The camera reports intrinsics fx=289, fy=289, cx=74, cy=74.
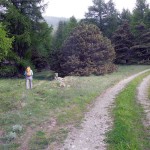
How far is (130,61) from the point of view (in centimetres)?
5353

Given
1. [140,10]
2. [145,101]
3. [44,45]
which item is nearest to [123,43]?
[140,10]

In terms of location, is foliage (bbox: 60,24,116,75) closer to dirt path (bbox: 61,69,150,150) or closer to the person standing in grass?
the person standing in grass

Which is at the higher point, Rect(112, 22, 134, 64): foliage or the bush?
Rect(112, 22, 134, 64): foliage

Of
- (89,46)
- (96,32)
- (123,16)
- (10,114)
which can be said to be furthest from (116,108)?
(123,16)

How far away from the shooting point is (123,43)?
53.7 meters

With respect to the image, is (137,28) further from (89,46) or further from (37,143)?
(37,143)

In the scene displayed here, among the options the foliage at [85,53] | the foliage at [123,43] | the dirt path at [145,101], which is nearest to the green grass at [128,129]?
the dirt path at [145,101]

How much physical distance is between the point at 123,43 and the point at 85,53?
1825 centimetres

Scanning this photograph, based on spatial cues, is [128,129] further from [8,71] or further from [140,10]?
[140,10]

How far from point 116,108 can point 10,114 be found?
5.91 meters

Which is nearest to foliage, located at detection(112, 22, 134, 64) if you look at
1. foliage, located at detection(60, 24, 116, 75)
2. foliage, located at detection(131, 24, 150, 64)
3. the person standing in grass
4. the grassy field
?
foliage, located at detection(131, 24, 150, 64)

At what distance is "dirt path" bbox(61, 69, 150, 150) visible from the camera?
1056cm

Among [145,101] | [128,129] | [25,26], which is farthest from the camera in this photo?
[25,26]

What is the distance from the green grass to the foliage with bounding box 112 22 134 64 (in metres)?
36.2
